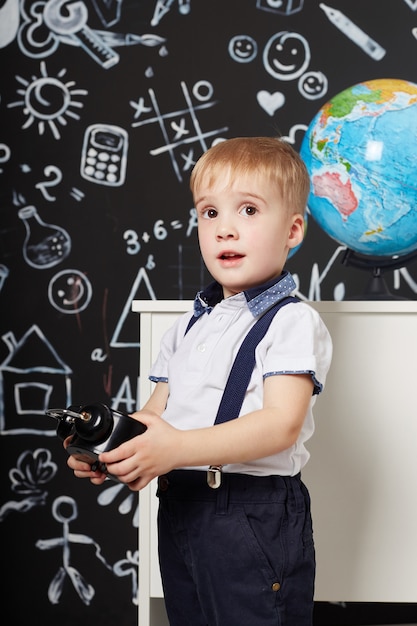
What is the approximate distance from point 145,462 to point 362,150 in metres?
0.66

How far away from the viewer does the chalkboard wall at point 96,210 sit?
2.13 metres

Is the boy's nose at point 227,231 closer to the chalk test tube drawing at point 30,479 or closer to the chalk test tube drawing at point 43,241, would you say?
the chalk test tube drawing at point 43,241

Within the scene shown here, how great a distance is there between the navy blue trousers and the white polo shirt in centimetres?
3

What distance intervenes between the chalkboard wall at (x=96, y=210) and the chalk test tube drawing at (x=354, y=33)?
39 mm

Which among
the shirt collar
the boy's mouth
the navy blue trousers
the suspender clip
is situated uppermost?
the boy's mouth

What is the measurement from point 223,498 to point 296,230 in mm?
370

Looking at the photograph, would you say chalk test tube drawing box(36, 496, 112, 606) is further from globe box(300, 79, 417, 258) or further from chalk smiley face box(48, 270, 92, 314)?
globe box(300, 79, 417, 258)

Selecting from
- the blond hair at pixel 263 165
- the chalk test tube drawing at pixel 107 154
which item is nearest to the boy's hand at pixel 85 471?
the blond hair at pixel 263 165

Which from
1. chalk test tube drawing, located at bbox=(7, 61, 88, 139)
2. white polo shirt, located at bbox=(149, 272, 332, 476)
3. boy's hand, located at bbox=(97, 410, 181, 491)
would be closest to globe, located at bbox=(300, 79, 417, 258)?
white polo shirt, located at bbox=(149, 272, 332, 476)

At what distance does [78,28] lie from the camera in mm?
2162

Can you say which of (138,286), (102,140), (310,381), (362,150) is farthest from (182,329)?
(102,140)

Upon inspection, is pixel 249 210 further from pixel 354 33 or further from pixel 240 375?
pixel 354 33

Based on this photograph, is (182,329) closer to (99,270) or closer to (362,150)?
(362,150)

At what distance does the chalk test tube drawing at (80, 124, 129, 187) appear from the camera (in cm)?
215
